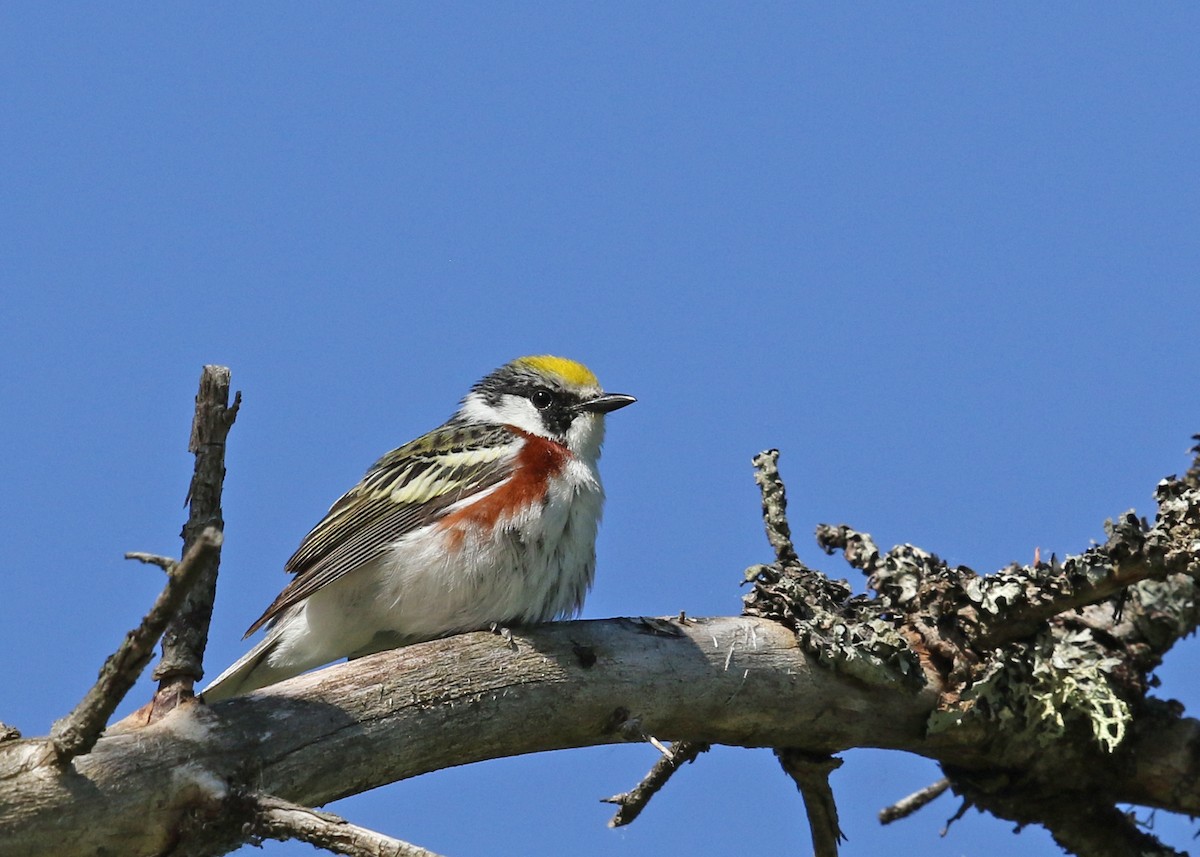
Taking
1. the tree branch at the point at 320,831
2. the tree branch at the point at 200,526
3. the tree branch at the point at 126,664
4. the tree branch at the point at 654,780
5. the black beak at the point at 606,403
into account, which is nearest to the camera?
the tree branch at the point at 126,664

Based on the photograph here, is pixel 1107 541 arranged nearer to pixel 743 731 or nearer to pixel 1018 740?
pixel 1018 740

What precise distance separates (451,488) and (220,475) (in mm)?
1859

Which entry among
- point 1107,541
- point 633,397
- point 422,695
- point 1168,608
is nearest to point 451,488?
point 633,397

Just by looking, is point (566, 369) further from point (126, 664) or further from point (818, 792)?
point (126, 664)

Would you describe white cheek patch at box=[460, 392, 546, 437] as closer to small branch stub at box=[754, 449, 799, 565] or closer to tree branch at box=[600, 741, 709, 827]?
small branch stub at box=[754, 449, 799, 565]

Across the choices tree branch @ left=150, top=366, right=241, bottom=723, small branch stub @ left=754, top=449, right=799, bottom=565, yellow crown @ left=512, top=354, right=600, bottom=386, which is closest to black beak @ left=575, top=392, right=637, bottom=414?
yellow crown @ left=512, top=354, right=600, bottom=386

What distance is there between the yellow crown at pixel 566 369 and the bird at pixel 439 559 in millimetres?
680

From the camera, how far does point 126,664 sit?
3510mm

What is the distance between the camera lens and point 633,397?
700cm

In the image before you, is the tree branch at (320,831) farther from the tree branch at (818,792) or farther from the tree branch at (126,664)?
the tree branch at (818,792)

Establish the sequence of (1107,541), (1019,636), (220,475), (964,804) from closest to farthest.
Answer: (220,475)
(1107,541)
(1019,636)
(964,804)

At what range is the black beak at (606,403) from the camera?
6980 mm

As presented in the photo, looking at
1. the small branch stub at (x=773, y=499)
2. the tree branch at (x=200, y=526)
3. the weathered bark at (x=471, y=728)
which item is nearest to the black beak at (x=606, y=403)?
the small branch stub at (x=773, y=499)

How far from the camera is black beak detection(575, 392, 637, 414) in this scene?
275 inches
